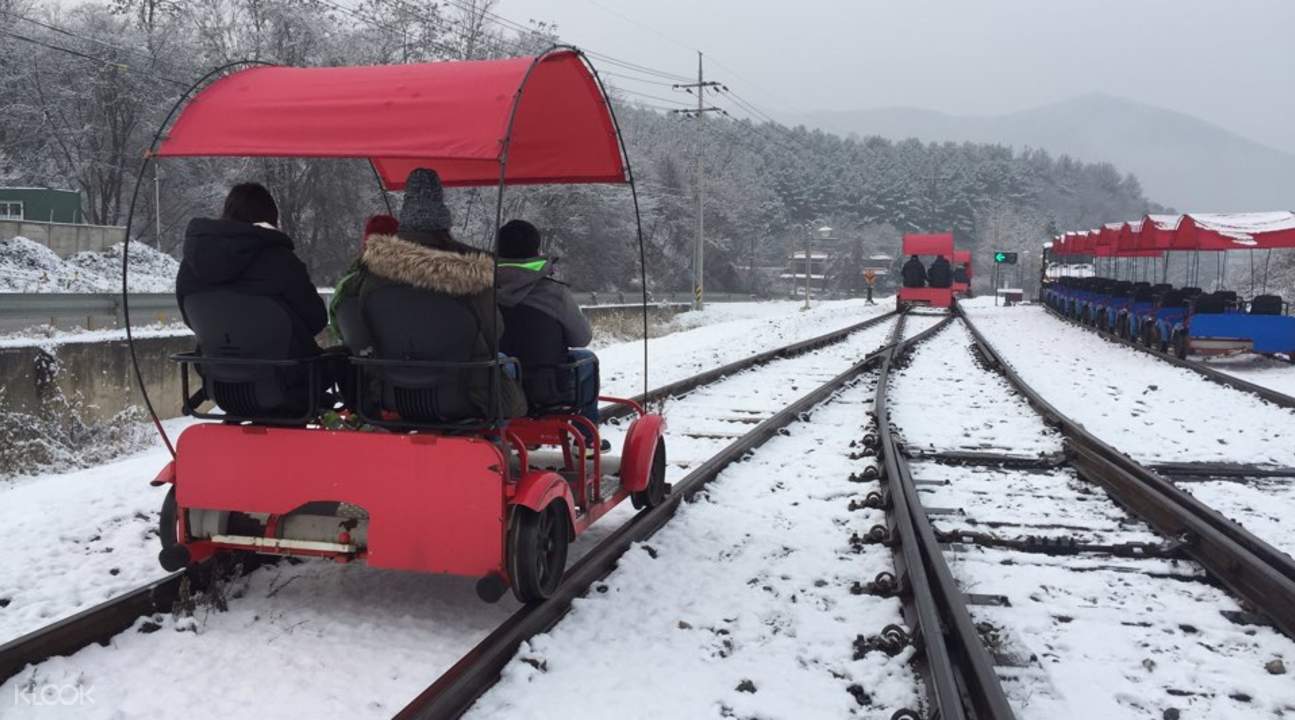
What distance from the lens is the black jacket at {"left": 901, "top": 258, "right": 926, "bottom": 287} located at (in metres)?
38.9

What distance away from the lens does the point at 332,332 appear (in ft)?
16.4

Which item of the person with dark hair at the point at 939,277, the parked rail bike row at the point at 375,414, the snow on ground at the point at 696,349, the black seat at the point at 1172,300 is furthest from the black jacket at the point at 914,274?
the parked rail bike row at the point at 375,414

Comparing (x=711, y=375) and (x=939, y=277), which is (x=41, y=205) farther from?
(x=939, y=277)

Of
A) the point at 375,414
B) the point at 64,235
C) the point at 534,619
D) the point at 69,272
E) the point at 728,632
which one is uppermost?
the point at 64,235

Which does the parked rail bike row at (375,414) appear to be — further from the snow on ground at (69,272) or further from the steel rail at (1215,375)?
the snow on ground at (69,272)

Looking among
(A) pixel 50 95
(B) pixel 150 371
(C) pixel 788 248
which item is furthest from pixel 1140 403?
(C) pixel 788 248

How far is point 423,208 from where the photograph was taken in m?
4.37

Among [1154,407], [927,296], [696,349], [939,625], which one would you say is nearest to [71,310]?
[696,349]

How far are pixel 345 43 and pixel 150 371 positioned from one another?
2743 cm

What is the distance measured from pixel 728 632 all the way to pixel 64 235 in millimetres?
29480

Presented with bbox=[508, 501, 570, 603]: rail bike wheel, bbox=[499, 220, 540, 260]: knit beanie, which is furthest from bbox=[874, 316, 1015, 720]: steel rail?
bbox=[499, 220, 540, 260]: knit beanie

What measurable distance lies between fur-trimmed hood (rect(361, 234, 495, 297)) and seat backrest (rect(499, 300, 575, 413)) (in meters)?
0.92

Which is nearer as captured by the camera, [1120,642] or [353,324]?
[1120,642]

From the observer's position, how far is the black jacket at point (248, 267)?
423cm
